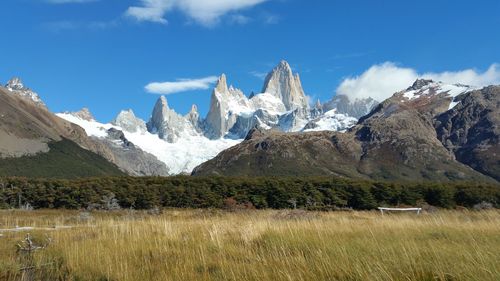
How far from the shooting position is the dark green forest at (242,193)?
6850 centimetres

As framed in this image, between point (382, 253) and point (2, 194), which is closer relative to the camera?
point (382, 253)

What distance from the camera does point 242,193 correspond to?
79562 millimetres

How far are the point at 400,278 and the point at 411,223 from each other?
9011mm

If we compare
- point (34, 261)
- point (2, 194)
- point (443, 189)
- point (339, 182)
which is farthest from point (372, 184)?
point (34, 261)

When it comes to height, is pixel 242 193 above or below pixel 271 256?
above

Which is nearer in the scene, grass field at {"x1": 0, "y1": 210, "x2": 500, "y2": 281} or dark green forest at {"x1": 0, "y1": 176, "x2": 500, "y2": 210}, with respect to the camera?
grass field at {"x1": 0, "y1": 210, "x2": 500, "y2": 281}

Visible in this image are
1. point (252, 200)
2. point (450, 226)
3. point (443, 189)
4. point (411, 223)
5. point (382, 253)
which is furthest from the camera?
point (252, 200)

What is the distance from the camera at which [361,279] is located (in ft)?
20.0

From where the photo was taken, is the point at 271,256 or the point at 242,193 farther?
the point at 242,193

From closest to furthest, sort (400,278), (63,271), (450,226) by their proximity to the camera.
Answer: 1. (400,278)
2. (63,271)
3. (450,226)

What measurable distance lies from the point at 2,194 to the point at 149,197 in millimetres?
26079

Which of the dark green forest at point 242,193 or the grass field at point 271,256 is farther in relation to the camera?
the dark green forest at point 242,193

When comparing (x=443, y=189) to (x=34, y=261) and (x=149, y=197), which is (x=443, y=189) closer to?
(x=149, y=197)

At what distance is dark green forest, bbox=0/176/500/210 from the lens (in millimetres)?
68500
